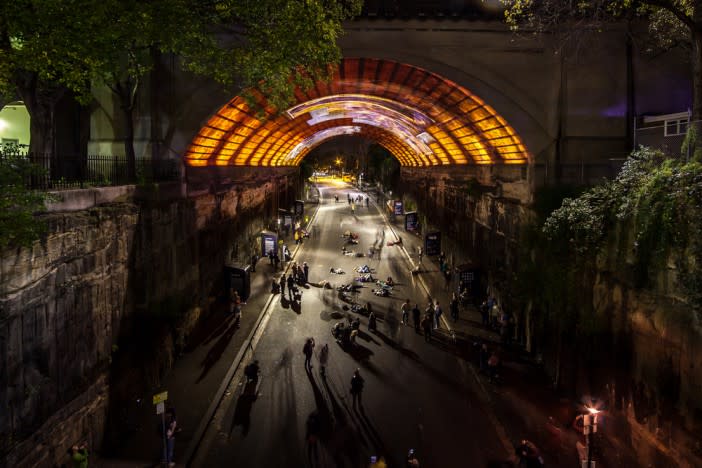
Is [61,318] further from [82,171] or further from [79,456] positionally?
[82,171]

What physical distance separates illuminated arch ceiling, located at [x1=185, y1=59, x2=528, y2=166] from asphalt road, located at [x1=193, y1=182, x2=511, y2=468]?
9767mm

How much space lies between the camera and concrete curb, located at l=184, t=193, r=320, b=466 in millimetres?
10547

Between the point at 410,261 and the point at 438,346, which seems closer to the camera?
the point at 438,346

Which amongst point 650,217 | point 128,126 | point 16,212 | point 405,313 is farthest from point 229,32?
point 405,313

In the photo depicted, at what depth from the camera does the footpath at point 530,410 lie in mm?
10361

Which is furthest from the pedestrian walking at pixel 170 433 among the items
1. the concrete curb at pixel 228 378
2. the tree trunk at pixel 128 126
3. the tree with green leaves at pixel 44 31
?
the tree trunk at pixel 128 126

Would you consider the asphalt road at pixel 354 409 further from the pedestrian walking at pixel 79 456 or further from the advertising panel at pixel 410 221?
the advertising panel at pixel 410 221

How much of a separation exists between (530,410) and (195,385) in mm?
9964

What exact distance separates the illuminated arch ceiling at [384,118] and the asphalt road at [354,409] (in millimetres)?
9767

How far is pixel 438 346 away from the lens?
1659 centimetres

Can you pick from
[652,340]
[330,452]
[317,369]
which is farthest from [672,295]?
[317,369]

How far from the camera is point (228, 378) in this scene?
13898mm

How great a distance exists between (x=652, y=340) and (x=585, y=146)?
10835 millimetres

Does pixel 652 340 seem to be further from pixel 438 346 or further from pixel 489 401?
pixel 438 346
